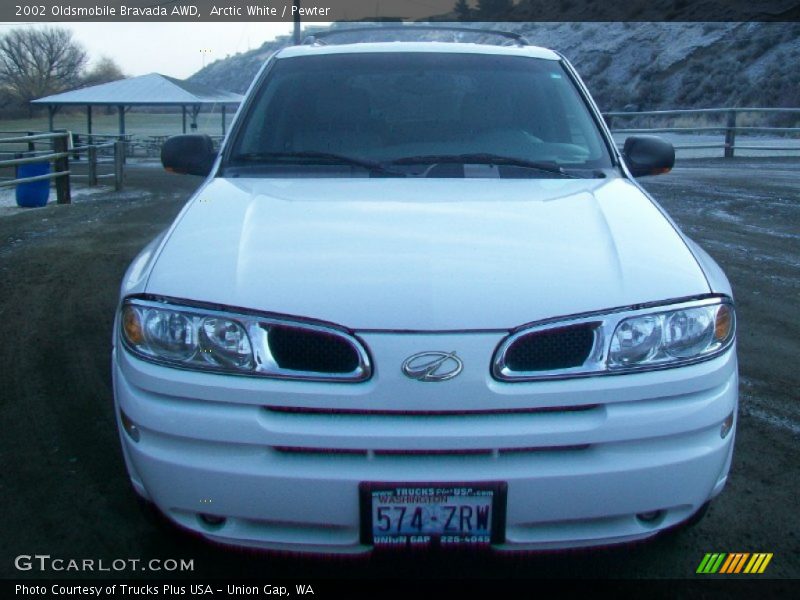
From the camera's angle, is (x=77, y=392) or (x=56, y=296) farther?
(x=56, y=296)

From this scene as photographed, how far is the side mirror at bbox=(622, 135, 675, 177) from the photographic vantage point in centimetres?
395

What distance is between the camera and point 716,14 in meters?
48.2

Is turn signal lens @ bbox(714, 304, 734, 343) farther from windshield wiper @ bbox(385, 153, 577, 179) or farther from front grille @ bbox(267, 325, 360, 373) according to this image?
windshield wiper @ bbox(385, 153, 577, 179)

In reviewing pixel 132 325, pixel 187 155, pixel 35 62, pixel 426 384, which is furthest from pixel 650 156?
pixel 35 62

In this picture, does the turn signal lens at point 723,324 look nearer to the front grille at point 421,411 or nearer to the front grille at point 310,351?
the front grille at point 421,411

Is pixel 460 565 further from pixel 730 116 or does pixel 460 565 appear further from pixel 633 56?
pixel 633 56

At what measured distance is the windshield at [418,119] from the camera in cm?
363

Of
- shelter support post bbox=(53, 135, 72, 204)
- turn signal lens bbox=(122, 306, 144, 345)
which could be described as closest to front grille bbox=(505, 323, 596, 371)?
turn signal lens bbox=(122, 306, 144, 345)

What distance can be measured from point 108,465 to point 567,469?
1959mm

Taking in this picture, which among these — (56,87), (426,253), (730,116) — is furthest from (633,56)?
(426,253)

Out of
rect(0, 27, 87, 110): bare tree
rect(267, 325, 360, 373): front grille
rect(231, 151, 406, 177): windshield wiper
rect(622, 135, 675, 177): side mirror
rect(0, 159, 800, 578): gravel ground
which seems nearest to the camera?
rect(267, 325, 360, 373): front grille

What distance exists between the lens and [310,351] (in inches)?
94.6

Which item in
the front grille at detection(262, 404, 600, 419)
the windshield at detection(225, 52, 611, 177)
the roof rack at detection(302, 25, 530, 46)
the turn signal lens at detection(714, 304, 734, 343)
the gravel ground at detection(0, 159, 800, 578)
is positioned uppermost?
the roof rack at detection(302, 25, 530, 46)

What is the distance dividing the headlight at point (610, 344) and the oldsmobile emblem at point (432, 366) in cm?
11
